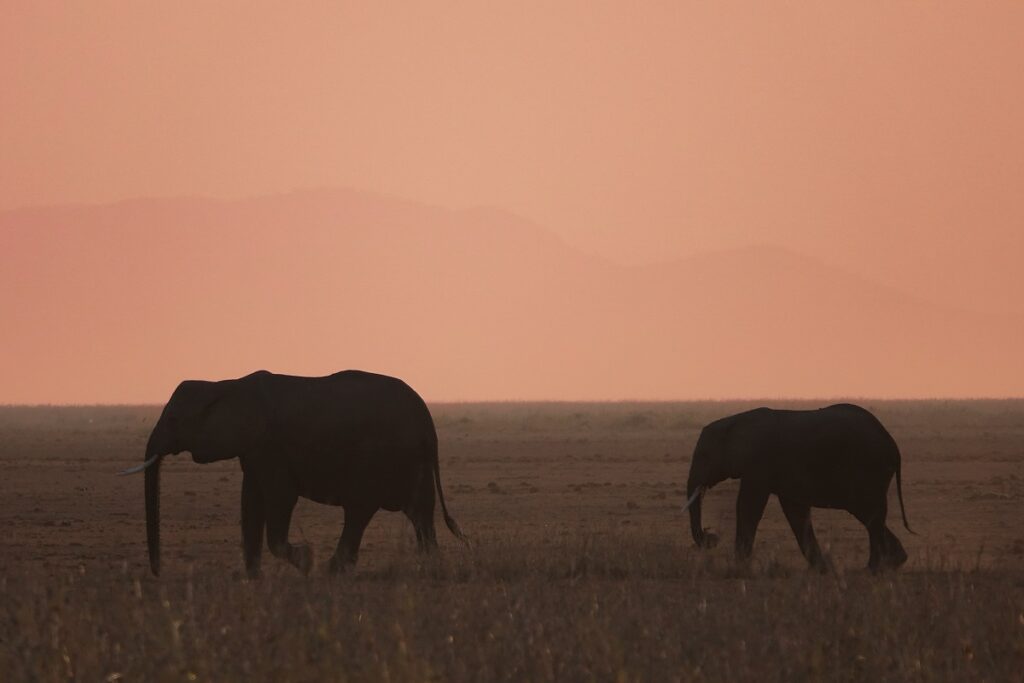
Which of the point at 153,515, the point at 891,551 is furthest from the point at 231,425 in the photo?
the point at 891,551

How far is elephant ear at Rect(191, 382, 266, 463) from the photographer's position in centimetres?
1784

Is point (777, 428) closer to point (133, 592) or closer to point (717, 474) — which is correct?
point (717, 474)

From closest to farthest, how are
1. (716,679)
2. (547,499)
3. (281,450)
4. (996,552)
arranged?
(716,679) < (281,450) < (996,552) < (547,499)

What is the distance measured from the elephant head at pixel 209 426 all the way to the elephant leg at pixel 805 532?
19.3 ft

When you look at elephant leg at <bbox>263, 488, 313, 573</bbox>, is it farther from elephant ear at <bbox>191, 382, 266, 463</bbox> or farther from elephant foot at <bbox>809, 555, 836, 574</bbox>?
elephant foot at <bbox>809, 555, 836, 574</bbox>

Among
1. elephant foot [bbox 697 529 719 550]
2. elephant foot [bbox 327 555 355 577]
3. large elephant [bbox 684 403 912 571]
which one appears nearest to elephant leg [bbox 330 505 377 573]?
elephant foot [bbox 327 555 355 577]

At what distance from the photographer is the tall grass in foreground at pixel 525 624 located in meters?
10.0

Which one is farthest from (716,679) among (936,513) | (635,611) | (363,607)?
(936,513)

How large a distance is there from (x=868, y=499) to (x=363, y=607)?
692cm

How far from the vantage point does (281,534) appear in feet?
56.9

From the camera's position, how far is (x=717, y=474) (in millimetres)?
19781

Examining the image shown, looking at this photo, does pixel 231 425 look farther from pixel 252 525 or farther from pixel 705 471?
pixel 705 471

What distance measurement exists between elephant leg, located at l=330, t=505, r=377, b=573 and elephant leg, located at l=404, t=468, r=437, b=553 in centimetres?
51

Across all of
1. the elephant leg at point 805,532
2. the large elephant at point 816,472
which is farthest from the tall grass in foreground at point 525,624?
the large elephant at point 816,472
